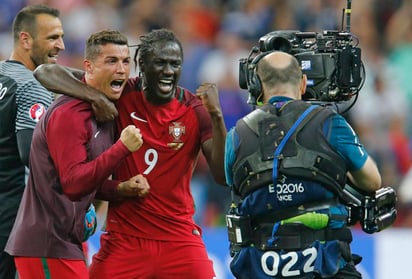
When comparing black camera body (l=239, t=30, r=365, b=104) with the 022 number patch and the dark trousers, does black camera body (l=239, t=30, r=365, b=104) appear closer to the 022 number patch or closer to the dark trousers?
the 022 number patch

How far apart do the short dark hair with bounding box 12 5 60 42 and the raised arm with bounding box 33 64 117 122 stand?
73 centimetres

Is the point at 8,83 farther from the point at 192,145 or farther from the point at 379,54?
the point at 379,54

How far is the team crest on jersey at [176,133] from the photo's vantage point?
664 cm

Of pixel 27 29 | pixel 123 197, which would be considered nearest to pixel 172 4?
pixel 27 29

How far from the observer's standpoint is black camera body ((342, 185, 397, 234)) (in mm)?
6207

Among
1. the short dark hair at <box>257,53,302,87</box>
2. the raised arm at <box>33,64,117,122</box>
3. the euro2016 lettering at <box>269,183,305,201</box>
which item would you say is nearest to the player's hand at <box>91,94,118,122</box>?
the raised arm at <box>33,64,117,122</box>

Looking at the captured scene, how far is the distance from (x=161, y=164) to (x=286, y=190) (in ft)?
3.23

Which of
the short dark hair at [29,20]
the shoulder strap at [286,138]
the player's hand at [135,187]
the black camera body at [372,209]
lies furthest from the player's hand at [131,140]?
the short dark hair at [29,20]

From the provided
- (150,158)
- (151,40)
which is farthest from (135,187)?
(151,40)

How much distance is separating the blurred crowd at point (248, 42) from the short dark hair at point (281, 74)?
4648mm

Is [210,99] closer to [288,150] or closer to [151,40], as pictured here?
[151,40]

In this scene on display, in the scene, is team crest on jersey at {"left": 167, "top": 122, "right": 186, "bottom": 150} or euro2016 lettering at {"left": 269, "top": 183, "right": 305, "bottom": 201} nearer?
euro2016 lettering at {"left": 269, "top": 183, "right": 305, "bottom": 201}

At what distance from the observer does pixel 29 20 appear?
7203mm

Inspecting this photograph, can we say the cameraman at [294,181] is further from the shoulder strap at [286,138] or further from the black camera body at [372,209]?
the black camera body at [372,209]
